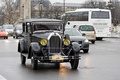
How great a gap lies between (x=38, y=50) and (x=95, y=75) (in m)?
2.63

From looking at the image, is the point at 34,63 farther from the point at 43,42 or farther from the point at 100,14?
the point at 100,14

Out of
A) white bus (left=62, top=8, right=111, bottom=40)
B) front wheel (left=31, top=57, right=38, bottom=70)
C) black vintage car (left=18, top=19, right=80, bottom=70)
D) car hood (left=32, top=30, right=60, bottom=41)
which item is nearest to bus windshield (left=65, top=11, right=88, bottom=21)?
white bus (left=62, top=8, right=111, bottom=40)

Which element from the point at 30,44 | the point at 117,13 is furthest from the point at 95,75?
the point at 117,13

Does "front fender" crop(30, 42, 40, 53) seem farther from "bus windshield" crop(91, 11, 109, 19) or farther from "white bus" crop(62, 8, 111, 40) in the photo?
"bus windshield" crop(91, 11, 109, 19)

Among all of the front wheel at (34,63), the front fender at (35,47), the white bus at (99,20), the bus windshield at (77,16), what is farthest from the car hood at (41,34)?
the bus windshield at (77,16)

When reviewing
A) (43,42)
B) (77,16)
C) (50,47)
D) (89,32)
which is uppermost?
(43,42)

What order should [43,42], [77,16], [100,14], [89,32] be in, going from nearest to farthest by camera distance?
1. [43,42]
2. [89,32]
3. [100,14]
4. [77,16]

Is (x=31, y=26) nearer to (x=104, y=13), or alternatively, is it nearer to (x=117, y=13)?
(x=104, y=13)

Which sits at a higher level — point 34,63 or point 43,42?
point 43,42

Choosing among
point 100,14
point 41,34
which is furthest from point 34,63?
point 100,14

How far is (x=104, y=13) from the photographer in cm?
4328

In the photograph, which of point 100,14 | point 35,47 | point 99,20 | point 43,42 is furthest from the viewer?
point 100,14

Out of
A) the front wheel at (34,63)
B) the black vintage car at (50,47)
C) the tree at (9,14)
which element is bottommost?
the tree at (9,14)

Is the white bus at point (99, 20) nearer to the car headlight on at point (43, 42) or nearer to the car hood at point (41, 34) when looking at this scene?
the car hood at point (41, 34)
